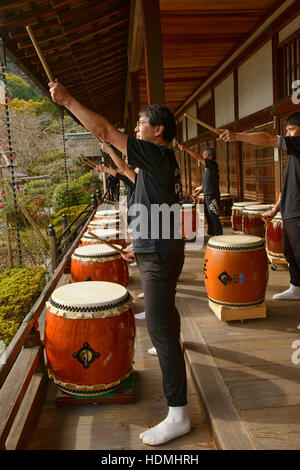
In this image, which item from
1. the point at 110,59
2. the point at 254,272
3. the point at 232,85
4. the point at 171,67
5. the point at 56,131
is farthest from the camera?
the point at 56,131

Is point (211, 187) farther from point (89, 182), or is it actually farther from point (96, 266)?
point (89, 182)

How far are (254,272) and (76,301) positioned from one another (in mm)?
1814

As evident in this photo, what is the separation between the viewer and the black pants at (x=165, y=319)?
218cm

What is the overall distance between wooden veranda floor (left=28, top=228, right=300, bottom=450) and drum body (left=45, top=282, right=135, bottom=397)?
20cm

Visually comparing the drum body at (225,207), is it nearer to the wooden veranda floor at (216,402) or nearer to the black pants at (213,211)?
the black pants at (213,211)

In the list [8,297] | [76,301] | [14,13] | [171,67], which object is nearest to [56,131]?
[171,67]

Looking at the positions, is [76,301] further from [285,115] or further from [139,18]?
[285,115]

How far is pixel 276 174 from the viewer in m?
6.55

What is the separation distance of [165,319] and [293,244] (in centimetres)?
194

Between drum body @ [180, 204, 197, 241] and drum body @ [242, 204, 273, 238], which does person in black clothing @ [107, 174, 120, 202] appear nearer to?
drum body @ [180, 204, 197, 241]

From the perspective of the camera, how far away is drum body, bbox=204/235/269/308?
11.6 feet

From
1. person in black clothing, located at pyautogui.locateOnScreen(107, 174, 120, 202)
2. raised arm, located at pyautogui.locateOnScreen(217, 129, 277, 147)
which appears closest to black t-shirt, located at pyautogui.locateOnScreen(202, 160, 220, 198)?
raised arm, located at pyautogui.locateOnScreen(217, 129, 277, 147)

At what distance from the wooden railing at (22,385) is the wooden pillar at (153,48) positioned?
7.94ft

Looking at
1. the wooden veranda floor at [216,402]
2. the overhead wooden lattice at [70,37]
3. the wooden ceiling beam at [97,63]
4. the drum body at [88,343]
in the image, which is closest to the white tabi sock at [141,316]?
the wooden veranda floor at [216,402]
